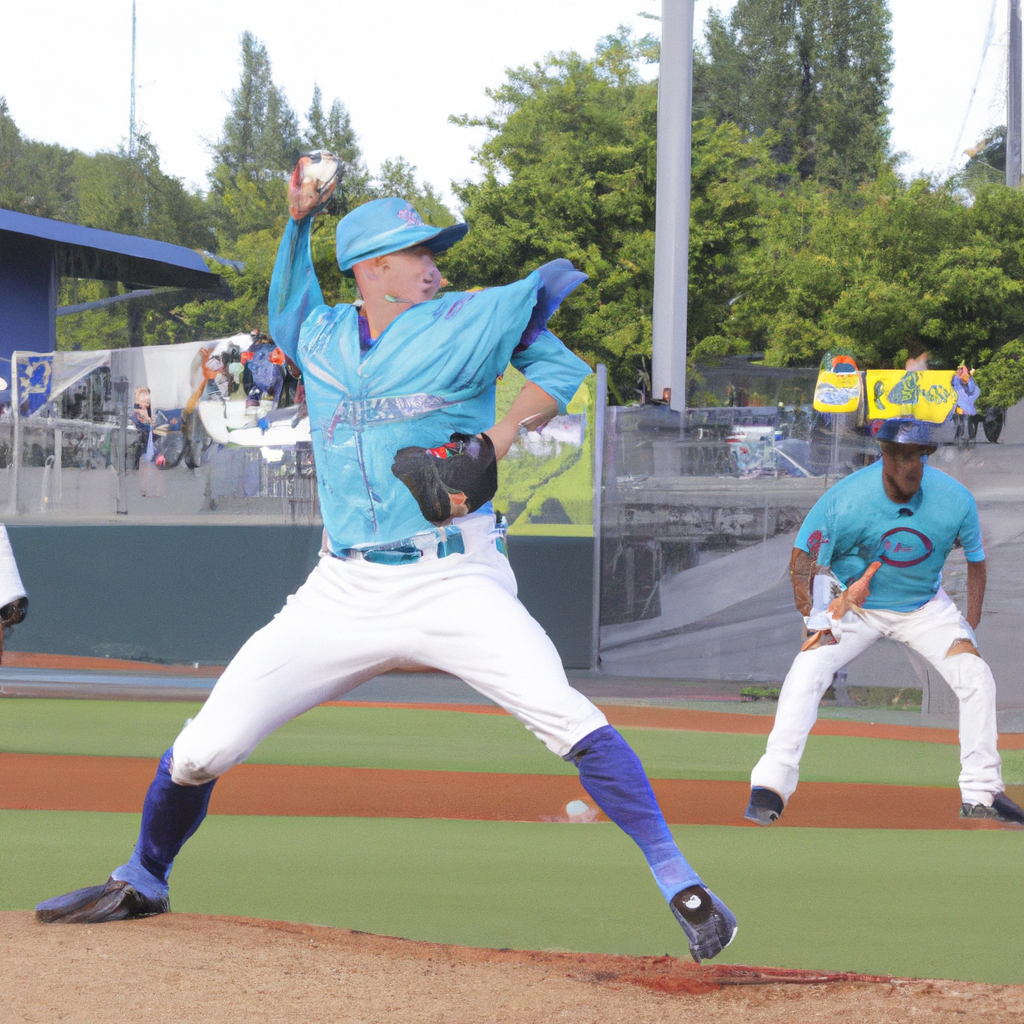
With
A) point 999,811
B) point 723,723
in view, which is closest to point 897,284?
point 723,723

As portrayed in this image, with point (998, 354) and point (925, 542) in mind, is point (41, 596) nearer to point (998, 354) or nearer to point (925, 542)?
point (925, 542)

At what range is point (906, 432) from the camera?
5.81 m

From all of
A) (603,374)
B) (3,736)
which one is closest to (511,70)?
(603,374)

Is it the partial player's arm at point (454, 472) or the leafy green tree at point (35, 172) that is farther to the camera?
the leafy green tree at point (35, 172)

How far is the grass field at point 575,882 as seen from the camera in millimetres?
3910

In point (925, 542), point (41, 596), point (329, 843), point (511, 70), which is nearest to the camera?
point (329, 843)

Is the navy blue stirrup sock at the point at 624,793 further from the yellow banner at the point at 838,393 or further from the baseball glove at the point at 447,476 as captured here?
the yellow banner at the point at 838,393

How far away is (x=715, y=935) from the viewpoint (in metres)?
3.22

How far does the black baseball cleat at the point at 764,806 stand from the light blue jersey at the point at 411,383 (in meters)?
2.72

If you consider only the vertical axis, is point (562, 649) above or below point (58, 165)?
below

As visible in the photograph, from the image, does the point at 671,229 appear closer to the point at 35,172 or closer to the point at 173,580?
the point at 173,580

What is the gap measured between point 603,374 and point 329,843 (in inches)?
265

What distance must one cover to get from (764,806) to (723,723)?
3.87 metres

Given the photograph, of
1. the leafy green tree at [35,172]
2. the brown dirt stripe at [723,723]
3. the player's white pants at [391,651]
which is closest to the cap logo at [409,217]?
the player's white pants at [391,651]
